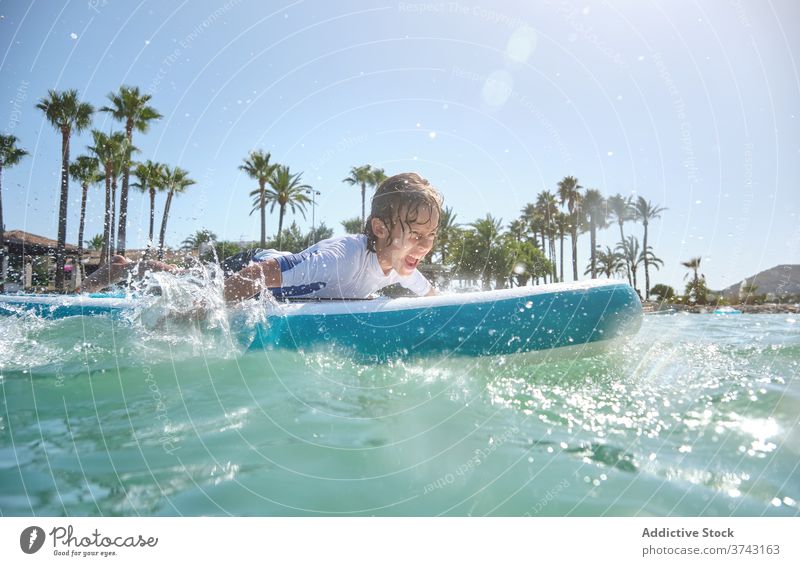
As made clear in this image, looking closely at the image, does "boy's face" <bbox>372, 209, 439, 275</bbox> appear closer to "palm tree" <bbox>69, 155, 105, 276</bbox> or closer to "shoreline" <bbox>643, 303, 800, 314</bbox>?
"shoreline" <bbox>643, 303, 800, 314</bbox>

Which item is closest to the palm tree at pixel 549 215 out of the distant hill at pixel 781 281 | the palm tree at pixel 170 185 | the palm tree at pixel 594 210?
the palm tree at pixel 594 210

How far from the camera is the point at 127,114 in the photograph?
825 inches

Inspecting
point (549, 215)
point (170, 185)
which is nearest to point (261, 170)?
point (170, 185)

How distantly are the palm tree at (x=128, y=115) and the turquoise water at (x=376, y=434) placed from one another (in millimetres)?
20331

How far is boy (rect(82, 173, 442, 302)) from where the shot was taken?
3432 millimetres

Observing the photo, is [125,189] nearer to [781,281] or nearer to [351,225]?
[351,225]

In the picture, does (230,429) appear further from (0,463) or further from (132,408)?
(0,463)

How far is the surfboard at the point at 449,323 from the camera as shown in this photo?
315cm

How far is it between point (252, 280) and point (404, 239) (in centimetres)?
129

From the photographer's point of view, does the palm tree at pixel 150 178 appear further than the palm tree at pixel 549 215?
No

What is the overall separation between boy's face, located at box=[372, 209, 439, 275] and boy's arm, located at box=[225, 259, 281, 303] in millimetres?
903

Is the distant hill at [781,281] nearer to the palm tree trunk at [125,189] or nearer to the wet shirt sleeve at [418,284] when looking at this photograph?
the wet shirt sleeve at [418,284]
